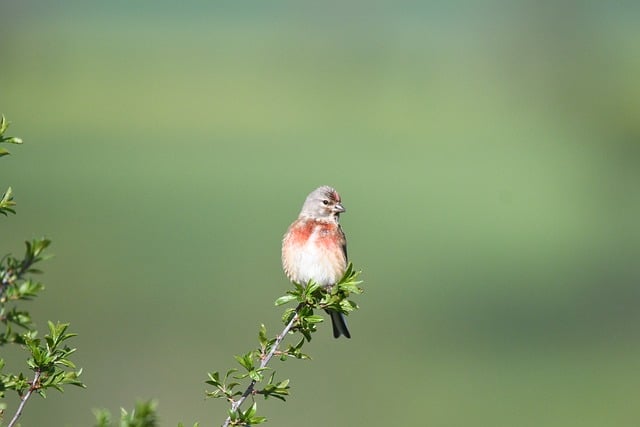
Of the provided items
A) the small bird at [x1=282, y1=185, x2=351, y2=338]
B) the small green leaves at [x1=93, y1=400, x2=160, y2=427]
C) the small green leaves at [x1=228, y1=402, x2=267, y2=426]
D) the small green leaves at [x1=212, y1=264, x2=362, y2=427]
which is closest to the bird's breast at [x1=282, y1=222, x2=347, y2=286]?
the small bird at [x1=282, y1=185, x2=351, y2=338]

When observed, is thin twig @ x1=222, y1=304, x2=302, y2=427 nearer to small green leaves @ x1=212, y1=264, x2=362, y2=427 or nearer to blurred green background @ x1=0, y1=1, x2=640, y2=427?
small green leaves @ x1=212, y1=264, x2=362, y2=427

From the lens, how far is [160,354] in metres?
14.0

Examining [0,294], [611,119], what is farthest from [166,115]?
[0,294]

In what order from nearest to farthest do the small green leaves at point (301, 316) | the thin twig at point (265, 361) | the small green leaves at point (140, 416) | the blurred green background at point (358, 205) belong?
the small green leaves at point (140, 416)
the thin twig at point (265, 361)
the small green leaves at point (301, 316)
the blurred green background at point (358, 205)

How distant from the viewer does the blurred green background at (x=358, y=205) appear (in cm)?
1398

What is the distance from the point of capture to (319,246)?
19.8 ft

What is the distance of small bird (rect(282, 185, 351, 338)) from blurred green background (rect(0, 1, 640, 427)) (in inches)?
211

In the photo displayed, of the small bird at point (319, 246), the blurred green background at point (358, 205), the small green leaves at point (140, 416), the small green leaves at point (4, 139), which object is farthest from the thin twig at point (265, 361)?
the blurred green background at point (358, 205)

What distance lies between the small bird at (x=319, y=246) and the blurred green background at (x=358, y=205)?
5371mm

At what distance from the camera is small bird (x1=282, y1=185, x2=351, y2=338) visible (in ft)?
19.7

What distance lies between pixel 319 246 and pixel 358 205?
17.0 metres

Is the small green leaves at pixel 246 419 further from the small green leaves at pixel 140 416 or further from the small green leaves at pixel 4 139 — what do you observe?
the small green leaves at pixel 4 139

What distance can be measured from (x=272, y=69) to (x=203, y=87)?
293 centimetres

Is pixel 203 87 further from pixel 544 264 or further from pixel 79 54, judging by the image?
pixel 544 264
